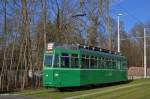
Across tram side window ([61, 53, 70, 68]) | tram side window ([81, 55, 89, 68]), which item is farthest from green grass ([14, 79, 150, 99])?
tram side window ([81, 55, 89, 68])

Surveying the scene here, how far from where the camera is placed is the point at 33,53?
119 feet

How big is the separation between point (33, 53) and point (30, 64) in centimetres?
198

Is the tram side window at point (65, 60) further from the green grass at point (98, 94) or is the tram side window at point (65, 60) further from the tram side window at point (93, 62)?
the tram side window at point (93, 62)

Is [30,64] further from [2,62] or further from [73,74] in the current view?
[73,74]

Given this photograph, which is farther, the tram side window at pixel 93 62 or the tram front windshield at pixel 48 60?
the tram side window at pixel 93 62

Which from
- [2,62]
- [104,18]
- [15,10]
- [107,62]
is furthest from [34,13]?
[104,18]

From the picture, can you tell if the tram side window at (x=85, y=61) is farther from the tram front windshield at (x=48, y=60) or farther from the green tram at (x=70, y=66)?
the tram front windshield at (x=48, y=60)

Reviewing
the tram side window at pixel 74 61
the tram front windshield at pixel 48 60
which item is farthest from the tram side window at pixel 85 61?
the tram front windshield at pixel 48 60

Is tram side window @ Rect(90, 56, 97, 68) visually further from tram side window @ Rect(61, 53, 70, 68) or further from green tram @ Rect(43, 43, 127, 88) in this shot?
tram side window @ Rect(61, 53, 70, 68)

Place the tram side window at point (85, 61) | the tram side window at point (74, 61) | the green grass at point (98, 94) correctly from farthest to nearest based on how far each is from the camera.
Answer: the tram side window at point (85, 61)
the tram side window at point (74, 61)
the green grass at point (98, 94)

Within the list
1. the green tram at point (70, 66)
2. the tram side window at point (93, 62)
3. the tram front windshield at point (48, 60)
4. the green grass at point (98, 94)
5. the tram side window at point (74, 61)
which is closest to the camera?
the green grass at point (98, 94)

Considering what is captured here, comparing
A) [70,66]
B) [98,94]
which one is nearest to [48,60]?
[70,66]

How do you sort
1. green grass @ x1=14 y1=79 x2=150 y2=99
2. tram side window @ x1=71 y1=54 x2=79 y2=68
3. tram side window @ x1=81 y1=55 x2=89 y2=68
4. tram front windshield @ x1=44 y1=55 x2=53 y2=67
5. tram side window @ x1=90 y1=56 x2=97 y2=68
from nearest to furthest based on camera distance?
1. green grass @ x1=14 y1=79 x2=150 y2=99
2. tram front windshield @ x1=44 y1=55 x2=53 y2=67
3. tram side window @ x1=71 y1=54 x2=79 y2=68
4. tram side window @ x1=81 y1=55 x2=89 y2=68
5. tram side window @ x1=90 y1=56 x2=97 y2=68

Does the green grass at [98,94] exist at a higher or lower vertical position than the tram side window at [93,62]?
lower
